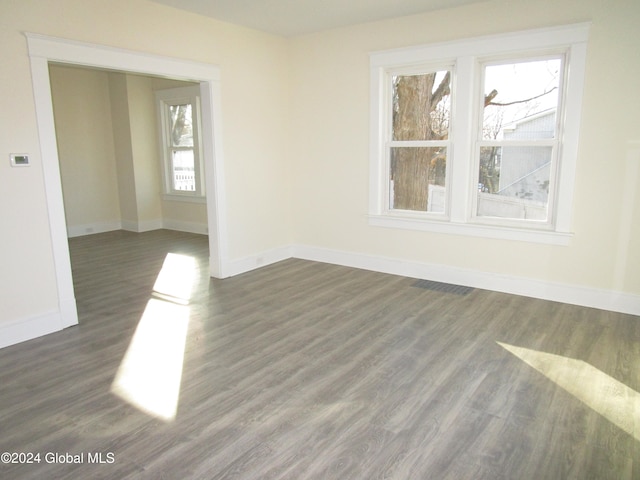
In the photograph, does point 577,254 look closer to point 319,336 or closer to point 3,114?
point 319,336

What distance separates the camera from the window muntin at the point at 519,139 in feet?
14.0

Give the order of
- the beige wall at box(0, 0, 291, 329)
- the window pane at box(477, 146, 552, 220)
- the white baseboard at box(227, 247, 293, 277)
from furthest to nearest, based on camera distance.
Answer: the white baseboard at box(227, 247, 293, 277), the window pane at box(477, 146, 552, 220), the beige wall at box(0, 0, 291, 329)

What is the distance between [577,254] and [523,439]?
247cm

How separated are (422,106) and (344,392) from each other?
3.39 m

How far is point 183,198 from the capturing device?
7.93 metres

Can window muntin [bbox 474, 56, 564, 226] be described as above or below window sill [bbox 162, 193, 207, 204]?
above

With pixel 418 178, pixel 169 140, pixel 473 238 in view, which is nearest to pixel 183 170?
pixel 169 140

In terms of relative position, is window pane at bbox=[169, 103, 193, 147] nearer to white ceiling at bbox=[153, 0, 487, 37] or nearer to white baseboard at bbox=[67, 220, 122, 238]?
white baseboard at bbox=[67, 220, 122, 238]

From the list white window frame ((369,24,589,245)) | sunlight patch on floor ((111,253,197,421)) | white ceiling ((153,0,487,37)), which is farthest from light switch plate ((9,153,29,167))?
white window frame ((369,24,589,245))

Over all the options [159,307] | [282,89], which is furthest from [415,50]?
[159,307]

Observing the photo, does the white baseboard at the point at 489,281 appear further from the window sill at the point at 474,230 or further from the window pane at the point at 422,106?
the window pane at the point at 422,106

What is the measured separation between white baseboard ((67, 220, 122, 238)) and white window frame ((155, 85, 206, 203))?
1.05 meters

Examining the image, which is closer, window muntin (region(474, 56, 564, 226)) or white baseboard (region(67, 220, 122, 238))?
window muntin (region(474, 56, 564, 226))

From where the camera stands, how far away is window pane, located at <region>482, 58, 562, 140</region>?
167 inches
